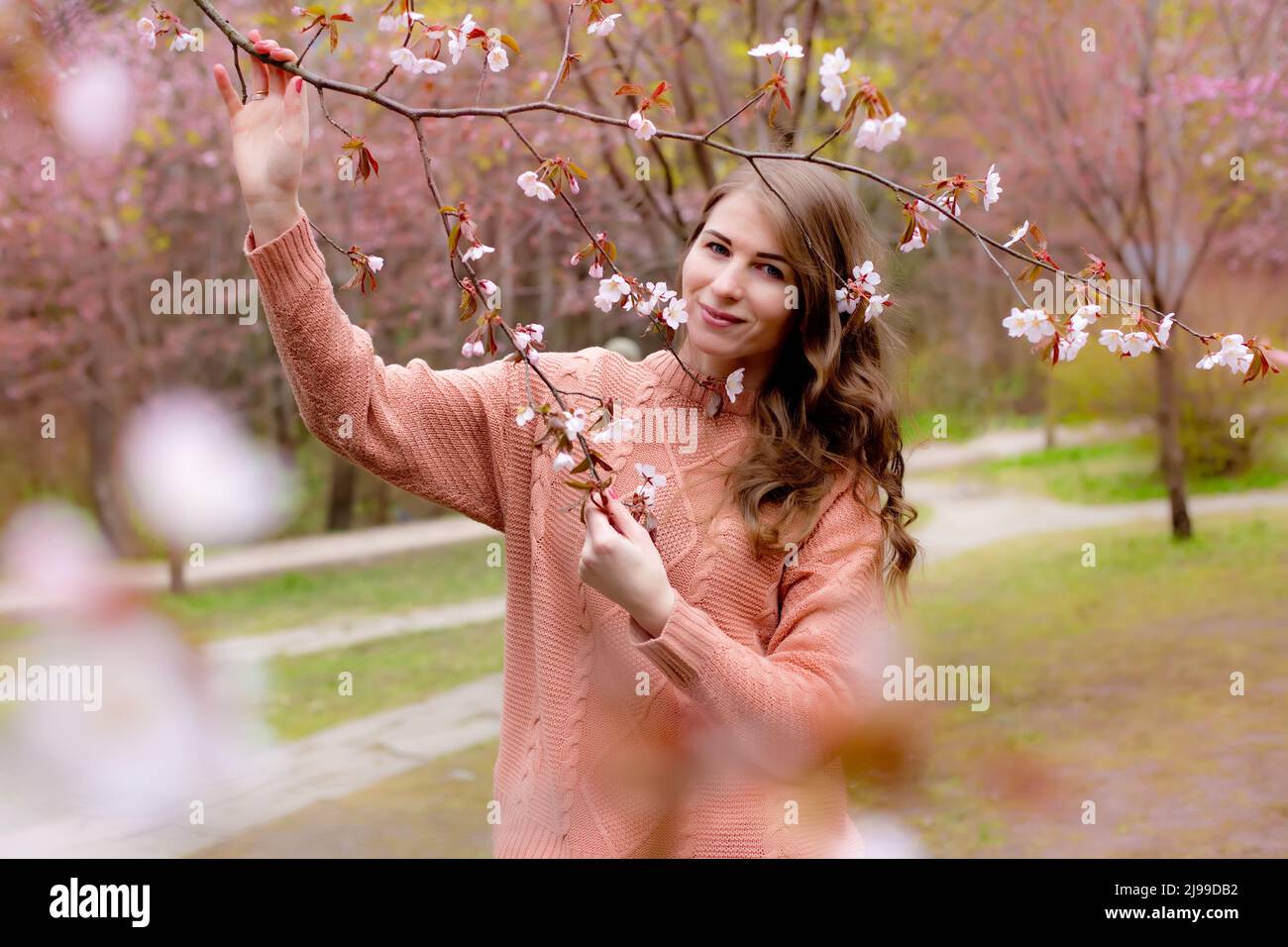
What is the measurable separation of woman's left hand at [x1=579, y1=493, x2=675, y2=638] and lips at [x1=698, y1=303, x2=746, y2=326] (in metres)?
0.38

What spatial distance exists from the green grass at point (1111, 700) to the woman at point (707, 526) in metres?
3.14

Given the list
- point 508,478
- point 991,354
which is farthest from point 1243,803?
point 991,354

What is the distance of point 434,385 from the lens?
1.84 metres

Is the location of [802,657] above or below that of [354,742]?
above

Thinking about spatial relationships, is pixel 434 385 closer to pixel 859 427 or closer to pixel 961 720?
pixel 859 427

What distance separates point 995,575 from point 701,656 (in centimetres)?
784

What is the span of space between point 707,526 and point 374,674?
574cm

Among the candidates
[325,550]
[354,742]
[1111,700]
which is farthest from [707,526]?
[325,550]

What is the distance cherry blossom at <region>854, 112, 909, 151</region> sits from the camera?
131cm

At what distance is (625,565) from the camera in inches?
59.2

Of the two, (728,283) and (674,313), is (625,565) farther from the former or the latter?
(728,283)

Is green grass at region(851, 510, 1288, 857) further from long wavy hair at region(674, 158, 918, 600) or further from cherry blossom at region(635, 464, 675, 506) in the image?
cherry blossom at region(635, 464, 675, 506)

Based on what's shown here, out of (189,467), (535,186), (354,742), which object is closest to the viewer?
(535,186)

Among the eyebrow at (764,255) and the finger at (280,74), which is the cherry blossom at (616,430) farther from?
the finger at (280,74)
